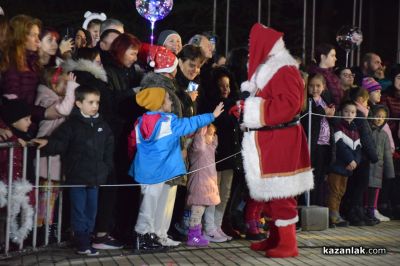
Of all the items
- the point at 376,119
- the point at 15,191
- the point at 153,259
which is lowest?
the point at 153,259

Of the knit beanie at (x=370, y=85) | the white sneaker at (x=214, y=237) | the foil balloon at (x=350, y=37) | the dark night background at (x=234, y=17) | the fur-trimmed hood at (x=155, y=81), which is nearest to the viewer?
the fur-trimmed hood at (x=155, y=81)

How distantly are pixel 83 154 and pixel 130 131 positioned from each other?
92 centimetres

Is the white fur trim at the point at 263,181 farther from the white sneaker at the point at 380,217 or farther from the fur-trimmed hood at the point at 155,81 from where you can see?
the white sneaker at the point at 380,217

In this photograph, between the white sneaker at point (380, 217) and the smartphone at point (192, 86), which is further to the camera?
the white sneaker at point (380, 217)

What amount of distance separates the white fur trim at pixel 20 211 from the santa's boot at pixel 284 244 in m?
2.31

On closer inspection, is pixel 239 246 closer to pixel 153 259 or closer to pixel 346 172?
pixel 153 259

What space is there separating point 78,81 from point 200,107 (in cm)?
156

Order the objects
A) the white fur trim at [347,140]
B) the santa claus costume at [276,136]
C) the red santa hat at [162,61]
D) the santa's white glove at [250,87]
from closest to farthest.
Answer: the santa claus costume at [276,136] → the santa's white glove at [250,87] → the red santa hat at [162,61] → the white fur trim at [347,140]

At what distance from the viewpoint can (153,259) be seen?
7953 mm

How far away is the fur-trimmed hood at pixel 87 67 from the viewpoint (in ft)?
27.5

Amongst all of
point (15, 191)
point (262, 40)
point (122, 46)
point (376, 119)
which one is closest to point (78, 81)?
point (122, 46)

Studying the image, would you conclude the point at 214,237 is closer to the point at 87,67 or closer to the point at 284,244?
the point at 284,244

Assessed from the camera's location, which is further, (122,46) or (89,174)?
(122,46)

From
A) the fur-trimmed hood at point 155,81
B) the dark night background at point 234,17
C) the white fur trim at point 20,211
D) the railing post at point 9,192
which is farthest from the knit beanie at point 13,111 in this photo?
the dark night background at point 234,17
